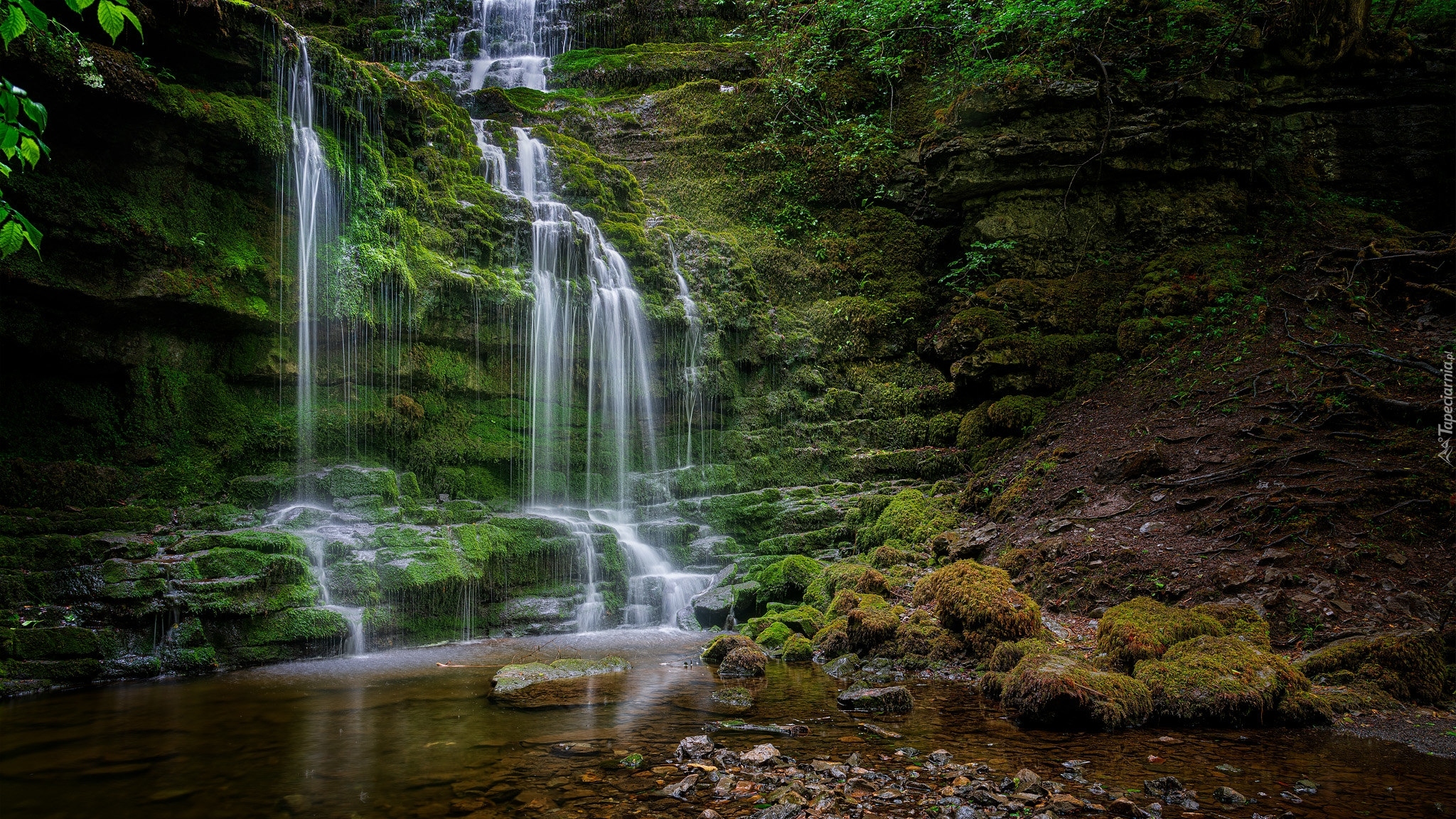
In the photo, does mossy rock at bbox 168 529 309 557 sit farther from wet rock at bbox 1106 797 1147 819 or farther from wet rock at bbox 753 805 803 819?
wet rock at bbox 1106 797 1147 819

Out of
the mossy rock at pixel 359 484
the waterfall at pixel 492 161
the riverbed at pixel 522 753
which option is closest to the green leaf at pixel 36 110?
the riverbed at pixel 522 753

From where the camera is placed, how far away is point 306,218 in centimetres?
1103

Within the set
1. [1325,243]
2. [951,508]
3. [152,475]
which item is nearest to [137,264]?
[152,475]

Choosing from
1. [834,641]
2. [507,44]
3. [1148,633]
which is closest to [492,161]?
[507,44]

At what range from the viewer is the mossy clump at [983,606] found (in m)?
6.54

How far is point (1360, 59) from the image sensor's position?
46.4 ft

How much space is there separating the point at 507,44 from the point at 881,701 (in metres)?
22.5

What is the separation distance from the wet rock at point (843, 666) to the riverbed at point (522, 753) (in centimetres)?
26

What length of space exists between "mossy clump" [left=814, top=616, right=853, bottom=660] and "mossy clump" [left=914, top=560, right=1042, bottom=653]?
965mm

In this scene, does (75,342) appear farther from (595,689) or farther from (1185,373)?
(1185,373)

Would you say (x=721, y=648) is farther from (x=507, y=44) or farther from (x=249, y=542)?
(x=507, y=44)

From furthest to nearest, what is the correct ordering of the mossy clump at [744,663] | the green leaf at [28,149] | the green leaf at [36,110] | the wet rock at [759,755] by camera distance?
the mossy clump at [744,663]
the wet rock at [759,755]
the green leaf at [28,149]
the green leaf at [36,110]

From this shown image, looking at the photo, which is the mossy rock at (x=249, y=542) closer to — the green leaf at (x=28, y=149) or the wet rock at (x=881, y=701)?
the green leaf at (x=28, y=149)

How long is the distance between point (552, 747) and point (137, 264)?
9.11 meters
